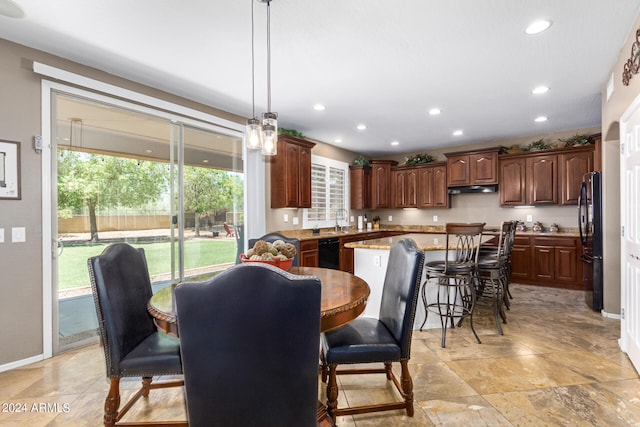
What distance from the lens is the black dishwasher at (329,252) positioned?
5023mm

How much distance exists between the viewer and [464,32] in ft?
7.99

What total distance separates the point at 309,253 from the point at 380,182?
9.58 ft

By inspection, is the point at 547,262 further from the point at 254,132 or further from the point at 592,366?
the point at 254,132

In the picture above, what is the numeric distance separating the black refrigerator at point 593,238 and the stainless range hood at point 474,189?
70.2 inches

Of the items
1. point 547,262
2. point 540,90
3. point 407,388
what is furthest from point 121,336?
point 547,262

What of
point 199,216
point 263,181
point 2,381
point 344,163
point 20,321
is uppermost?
point 344,163

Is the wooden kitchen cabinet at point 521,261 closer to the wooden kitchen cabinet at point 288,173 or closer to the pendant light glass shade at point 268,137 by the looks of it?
the wooden kitchen cabinet at point 288,173

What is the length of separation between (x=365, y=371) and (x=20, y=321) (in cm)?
274

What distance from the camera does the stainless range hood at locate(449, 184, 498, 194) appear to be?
5.85m

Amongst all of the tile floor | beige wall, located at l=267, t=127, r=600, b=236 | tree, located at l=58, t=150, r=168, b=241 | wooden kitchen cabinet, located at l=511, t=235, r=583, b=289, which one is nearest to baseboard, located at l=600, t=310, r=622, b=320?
the tile floor

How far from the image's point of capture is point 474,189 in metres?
6.03

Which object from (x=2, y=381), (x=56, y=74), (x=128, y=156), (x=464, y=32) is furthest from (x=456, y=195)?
(x=2, y=381)

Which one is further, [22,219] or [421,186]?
[421,186]

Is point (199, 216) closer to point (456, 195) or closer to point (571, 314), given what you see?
point (571, 314)
